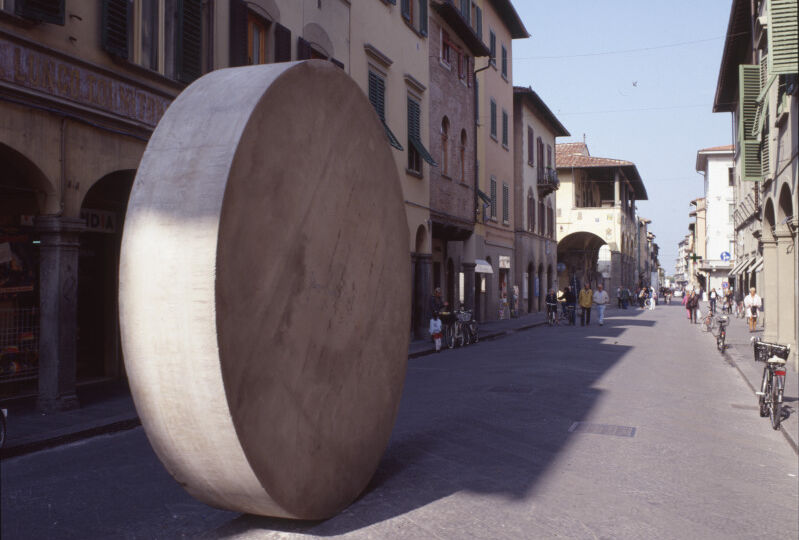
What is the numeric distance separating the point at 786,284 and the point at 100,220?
542 inches

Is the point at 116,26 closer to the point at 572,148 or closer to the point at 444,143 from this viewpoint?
the point at 444,143

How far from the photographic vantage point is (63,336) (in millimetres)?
8953

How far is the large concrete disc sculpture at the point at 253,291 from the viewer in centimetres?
318

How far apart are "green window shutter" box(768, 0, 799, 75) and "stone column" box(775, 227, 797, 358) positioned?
14.5ft

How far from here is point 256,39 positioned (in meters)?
13.9

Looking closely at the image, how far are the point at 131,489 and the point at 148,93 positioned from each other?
22.6 feet

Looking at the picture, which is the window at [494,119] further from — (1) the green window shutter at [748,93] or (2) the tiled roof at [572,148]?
(2) the tiled roof at [572,148]

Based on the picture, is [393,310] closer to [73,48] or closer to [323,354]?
[323,354]

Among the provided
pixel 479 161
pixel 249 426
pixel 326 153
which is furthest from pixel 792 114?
pixel 479 161

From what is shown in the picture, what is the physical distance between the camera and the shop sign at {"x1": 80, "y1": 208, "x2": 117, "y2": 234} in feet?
36.7

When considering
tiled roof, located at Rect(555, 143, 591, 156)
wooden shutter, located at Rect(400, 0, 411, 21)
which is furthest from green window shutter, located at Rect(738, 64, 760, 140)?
tiled roof, located at Rect(555, 143, 591, 156)

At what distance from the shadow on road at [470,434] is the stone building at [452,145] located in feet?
31.5

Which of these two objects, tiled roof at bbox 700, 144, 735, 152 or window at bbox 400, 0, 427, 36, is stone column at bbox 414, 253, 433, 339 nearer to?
window at bbox 400, 0, 427, 36

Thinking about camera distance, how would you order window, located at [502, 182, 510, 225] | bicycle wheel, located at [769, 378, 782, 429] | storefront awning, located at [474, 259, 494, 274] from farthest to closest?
window, located at [502, 182, 510, 225] < storefront awning, located at [474, 259, 494, 274] < bicycle wheel, located at [769, 378, 782, 429]
